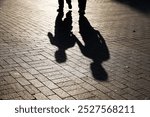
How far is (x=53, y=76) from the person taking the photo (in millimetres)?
5406

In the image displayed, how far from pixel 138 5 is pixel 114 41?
733 centimetres

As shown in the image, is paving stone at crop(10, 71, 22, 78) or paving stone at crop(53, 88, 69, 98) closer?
paving stone at crop(53, 88, 69, 98)

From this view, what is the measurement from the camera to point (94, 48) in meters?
7.24

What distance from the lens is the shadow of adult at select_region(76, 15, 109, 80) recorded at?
5.75 metres

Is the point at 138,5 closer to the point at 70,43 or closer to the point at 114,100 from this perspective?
the point at 70,43

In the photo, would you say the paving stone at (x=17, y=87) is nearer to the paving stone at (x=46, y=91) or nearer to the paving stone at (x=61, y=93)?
the paving stone at (x=46, y=91)

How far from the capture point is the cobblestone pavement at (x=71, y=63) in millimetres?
4859

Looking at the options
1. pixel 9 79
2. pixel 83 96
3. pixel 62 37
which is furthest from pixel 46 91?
pixel 62 37

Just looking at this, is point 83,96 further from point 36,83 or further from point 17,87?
point 17,87

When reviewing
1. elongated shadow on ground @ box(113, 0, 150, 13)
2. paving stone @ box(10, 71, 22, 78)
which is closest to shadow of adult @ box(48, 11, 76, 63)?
paving stone @ box(10, 71, 22, 78)

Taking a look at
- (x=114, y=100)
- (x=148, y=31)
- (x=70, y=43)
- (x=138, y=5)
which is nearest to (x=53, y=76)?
(x=114, y=100)

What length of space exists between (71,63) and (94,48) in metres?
1.38

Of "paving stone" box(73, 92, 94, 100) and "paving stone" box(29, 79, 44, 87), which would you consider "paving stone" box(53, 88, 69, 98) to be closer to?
"paving stone" box(73, 92, 94, 100)

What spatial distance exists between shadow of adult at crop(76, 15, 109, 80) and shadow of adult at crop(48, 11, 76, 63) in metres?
0.34
